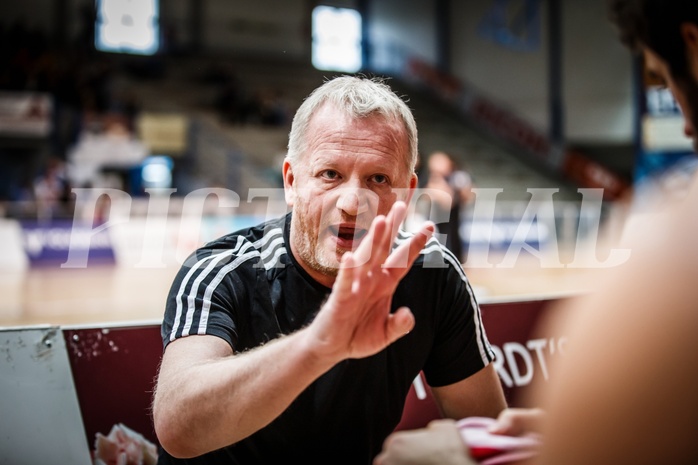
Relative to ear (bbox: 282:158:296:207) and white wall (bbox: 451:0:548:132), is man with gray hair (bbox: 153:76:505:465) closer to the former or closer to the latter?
ear (bbox: 282:158:296:207)

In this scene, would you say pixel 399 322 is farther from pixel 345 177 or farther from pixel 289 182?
pixel 289 182

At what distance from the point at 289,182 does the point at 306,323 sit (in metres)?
0.39

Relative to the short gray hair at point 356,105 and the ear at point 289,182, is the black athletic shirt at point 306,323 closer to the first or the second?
the ear at point 289,182

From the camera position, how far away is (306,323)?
1763 mm

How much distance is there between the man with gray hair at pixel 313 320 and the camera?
1282 mm

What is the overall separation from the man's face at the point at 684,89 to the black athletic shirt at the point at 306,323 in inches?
40.2

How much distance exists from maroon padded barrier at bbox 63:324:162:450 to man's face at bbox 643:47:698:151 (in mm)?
1548

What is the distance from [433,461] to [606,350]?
38 cm

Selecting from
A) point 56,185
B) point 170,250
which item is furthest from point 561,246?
point 56,185

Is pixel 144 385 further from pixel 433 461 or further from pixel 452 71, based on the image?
pixel 452 71

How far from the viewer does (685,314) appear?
28.2 inches

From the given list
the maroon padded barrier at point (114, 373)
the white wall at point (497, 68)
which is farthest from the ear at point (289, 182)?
the white wall at point (497, 68)

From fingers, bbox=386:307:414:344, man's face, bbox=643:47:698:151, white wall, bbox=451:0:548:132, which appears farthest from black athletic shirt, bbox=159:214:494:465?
white wall, bbox=451:0:548:132

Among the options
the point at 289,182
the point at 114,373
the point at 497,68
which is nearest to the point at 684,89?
the point at 289,182
